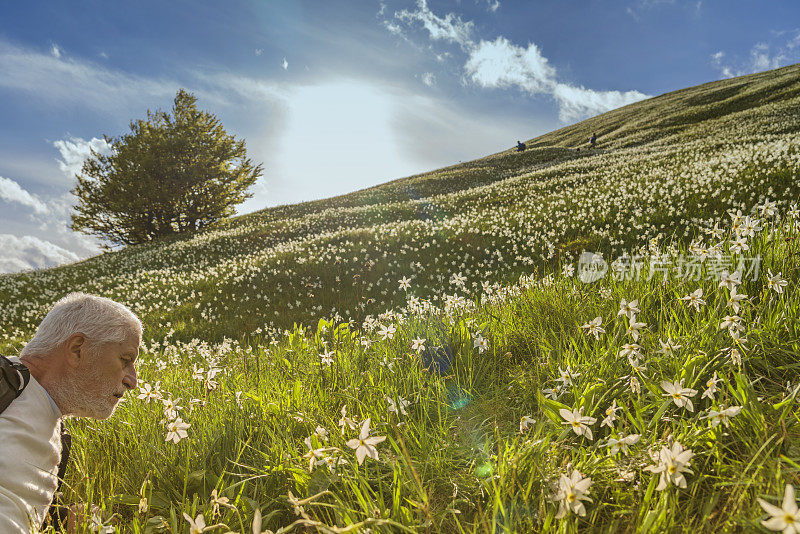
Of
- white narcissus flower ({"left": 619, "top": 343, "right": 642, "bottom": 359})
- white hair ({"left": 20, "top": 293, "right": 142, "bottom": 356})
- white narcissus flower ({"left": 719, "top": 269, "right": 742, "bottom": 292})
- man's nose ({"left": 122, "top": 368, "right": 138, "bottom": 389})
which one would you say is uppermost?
white hair ({"left": 20, "top": 293, "right": 142, "bottom": 356})

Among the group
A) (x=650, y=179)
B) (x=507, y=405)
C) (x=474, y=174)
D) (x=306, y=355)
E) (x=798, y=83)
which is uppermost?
(x=798, y=83)

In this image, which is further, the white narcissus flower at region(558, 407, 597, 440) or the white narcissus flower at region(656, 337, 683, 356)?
the white narcissus flower at region(656, 337, 683, 356)

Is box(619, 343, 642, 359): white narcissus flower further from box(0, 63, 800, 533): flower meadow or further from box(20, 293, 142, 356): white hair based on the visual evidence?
box(20, 293, 142, 356): white hair

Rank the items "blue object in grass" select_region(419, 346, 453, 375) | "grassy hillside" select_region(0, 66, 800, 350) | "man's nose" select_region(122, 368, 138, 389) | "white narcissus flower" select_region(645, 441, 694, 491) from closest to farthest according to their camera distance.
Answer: "white narcissus flower" select_region(645, 441, 694, 491) → "man's nose" select_region(122, 368, 138, 389) → "blue object in grass" select_region(419, 346, 453, 375) → "grassy hillside" select_region(0, 66, 800, 350)

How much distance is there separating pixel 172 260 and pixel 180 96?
1035 inches

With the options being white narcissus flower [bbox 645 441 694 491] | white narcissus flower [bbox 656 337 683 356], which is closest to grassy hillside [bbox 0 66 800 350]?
white narcissus flower [bbox 656 337 683 356]

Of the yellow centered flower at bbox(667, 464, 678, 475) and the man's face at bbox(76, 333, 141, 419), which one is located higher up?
the man's face at bbox(76, 333, 141, 419)

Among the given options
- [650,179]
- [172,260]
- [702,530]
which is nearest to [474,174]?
[650,179]

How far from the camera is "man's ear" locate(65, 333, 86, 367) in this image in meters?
2.69

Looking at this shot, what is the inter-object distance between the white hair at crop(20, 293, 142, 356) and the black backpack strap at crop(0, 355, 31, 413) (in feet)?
1.25

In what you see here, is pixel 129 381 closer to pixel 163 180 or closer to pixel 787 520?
pixel 787 520

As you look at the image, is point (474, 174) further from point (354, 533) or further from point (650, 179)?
point (354, 533)

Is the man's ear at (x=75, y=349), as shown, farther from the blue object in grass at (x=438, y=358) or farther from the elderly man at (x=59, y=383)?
the blue object in grass at (x=438, y=358)

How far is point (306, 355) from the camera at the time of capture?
15.1 feet
